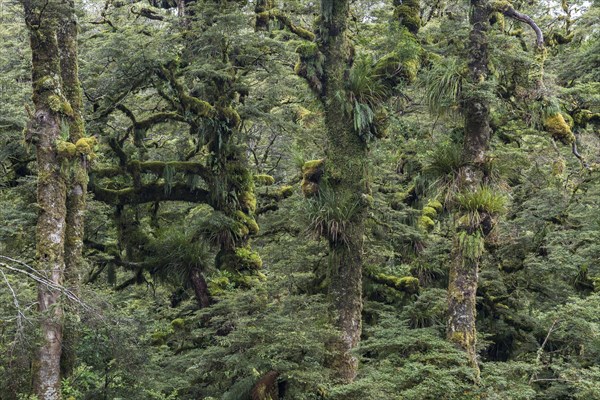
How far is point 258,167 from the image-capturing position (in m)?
20.2

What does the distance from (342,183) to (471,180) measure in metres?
2.63

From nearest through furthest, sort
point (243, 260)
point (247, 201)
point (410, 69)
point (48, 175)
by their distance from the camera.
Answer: point (48, 175), point (410, 69), point (243, 260), point (247, 201)

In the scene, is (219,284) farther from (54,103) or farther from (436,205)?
(436,205)

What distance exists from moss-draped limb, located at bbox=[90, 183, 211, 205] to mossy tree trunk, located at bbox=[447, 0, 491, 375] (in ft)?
24.3

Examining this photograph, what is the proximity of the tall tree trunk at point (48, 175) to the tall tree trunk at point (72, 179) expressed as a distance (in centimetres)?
43

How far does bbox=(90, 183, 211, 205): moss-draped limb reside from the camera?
47.6 ft

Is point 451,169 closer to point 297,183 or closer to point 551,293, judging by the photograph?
point 551,293

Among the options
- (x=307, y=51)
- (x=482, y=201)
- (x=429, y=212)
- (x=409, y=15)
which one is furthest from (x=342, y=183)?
(x=429, y=212)

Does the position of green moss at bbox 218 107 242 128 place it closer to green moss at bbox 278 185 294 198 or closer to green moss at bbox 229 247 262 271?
green moss at bbox 278 185 294 198

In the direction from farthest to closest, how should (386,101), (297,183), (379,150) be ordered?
(297,183) < (379,150) < (386,101)

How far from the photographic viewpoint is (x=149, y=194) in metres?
15.1

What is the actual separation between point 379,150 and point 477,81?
5808 mm

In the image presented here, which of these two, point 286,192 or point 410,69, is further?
point 286,192

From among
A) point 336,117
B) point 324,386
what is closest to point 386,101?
point 336,117
